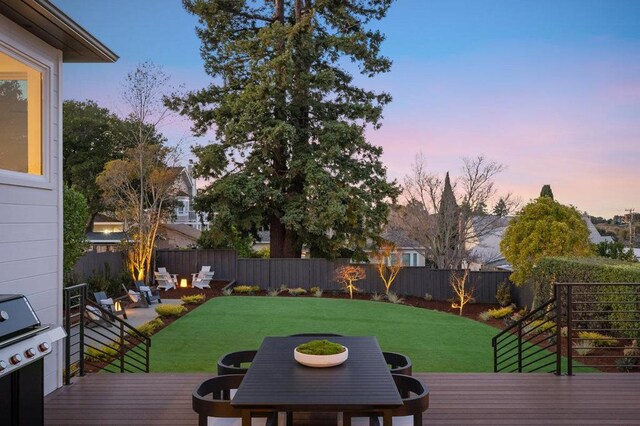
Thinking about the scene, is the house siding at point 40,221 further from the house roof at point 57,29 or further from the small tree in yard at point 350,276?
the small tree in yard at point 350,276

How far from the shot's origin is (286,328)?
39.3 feet

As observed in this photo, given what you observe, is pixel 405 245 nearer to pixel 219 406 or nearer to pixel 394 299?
pixel 394 299

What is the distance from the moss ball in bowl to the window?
3.30 m

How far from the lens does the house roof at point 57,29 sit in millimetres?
4428

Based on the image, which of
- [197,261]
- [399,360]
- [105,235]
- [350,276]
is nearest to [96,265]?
[197,261]

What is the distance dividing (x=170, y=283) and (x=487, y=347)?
1180 cm

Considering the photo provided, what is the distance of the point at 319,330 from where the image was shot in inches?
471

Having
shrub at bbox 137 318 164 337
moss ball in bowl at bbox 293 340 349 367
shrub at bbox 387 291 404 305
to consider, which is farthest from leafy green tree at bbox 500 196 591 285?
moss ball in bowl at bbox 293 340 349 367

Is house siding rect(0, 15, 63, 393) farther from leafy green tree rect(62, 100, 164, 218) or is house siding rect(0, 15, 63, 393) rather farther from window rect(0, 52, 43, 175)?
leafy green tree rect(62, 100, 164, 218)

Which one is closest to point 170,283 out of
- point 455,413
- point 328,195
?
point 328,195

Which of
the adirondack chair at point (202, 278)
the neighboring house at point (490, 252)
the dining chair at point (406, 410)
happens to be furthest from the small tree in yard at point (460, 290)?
the dining chair at point (406, 410)

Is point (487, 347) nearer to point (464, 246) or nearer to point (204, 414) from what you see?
point (204, 414)

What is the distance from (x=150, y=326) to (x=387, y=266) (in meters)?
9.51

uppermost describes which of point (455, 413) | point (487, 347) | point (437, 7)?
point (437, 7)
